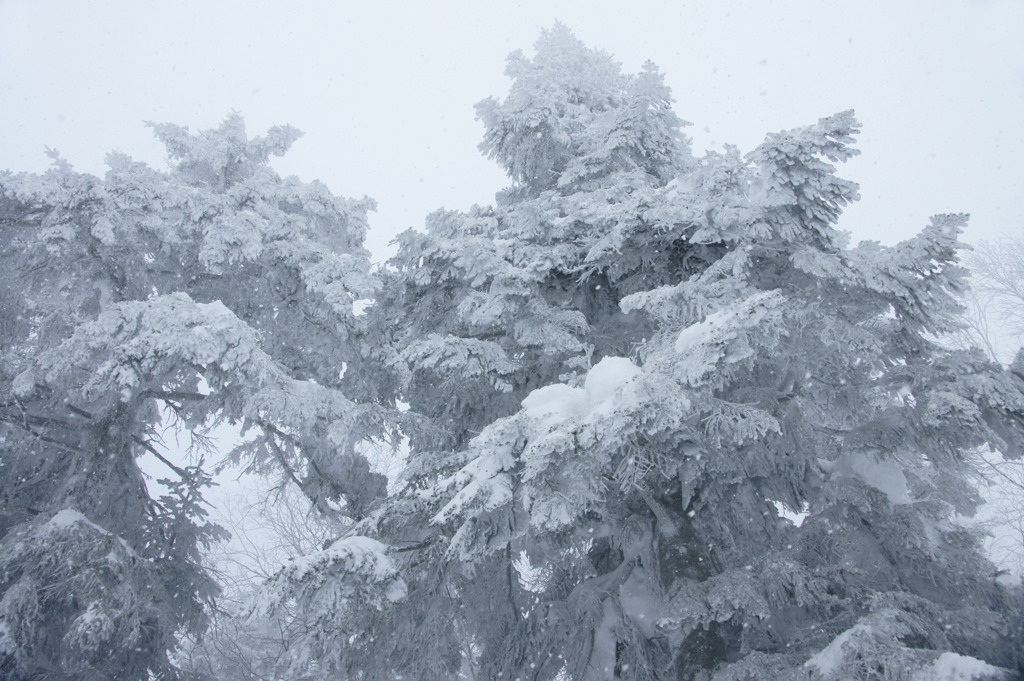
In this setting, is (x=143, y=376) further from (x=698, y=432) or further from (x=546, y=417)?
(x=698, y=432)

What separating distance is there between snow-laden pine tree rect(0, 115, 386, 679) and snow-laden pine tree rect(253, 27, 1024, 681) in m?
1.43

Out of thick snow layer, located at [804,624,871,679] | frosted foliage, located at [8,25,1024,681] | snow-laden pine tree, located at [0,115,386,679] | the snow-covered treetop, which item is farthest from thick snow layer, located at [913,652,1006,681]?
the snow-covered treetop

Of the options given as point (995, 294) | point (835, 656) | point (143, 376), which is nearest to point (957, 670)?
point (835, 656)

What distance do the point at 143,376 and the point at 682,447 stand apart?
549cm

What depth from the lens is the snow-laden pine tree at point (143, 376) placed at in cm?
542

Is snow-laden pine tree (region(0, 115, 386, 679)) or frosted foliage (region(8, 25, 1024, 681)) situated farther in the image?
snow-laden pine tree (region(0, 115, 386, 679))

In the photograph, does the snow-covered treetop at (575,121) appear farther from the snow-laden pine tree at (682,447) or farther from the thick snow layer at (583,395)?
the thick snow layer at (583,395)

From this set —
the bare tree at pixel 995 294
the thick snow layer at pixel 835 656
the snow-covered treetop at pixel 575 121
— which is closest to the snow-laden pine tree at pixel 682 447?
the thick snow layer at pixel 835 656

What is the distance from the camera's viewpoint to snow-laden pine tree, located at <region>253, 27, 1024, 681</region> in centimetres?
369

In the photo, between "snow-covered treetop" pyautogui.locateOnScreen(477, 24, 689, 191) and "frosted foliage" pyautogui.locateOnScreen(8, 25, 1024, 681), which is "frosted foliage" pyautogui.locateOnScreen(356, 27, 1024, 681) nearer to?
"frosted foliage" pyautogui.locateOnScreen(8, 25, 1024, 681)

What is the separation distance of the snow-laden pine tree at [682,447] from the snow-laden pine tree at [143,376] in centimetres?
143

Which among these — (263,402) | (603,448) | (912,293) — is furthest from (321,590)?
(912,293)

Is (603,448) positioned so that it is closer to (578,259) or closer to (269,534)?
(578,259)

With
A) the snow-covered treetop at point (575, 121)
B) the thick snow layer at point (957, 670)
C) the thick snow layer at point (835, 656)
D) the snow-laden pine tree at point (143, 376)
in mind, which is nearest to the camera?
the thick snow layer at point (957, 670)
